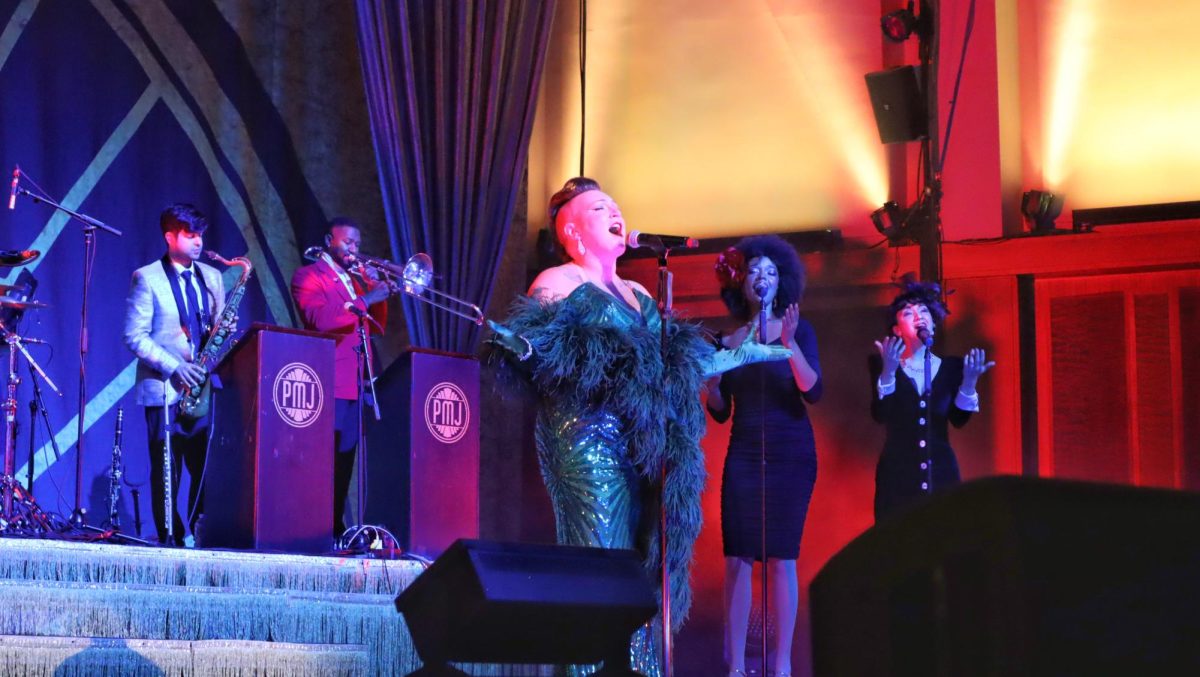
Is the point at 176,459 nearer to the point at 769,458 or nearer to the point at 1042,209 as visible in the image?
the point at 769,458

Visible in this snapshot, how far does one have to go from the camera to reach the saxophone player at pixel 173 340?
5535mm

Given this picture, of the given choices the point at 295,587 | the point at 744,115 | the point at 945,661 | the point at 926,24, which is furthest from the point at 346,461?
the point at 945,661

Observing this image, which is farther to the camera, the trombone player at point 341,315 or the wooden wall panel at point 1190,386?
the wooden wall panel at point 1190,386

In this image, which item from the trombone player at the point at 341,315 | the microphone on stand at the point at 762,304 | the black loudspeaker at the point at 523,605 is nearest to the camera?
the black loudspeaker at the point at 523,605

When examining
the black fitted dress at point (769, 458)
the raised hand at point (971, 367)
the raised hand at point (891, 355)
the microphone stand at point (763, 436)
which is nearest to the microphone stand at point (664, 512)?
the microphone stand at point (763, 436)

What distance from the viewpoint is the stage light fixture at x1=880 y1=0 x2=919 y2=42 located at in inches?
273

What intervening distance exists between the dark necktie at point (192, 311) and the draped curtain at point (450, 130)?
1.60 meters

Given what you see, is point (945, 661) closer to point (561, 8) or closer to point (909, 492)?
point (909, 492)

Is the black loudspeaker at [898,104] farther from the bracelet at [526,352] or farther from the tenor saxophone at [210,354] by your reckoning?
the bracelet at [526,352]

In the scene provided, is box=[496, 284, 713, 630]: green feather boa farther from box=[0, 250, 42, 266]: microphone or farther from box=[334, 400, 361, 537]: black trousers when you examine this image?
box=[0, 250, 42, 266]: microphone

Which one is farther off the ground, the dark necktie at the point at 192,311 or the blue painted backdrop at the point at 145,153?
the blue painted backdrop at the point at 145,153

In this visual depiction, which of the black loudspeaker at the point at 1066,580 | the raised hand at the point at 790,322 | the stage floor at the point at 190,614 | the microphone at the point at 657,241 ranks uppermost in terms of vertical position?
the microphone at the point at 657,241

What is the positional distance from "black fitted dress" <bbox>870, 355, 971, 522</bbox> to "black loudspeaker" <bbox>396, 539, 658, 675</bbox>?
304 cm

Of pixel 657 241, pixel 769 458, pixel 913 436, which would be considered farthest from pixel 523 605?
pixel 913 436
